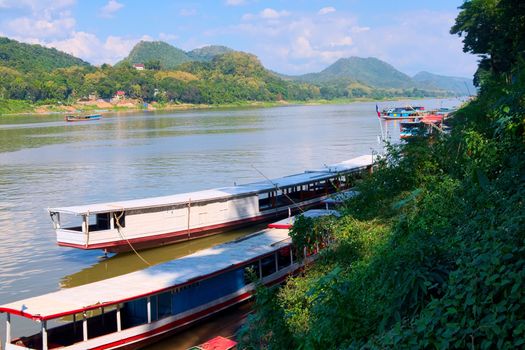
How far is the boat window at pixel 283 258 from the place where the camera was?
16.1 m

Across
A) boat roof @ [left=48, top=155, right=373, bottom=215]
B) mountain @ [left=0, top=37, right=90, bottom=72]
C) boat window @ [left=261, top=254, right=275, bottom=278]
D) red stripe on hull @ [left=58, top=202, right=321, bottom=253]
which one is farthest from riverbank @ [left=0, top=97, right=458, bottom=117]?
boat window @ [left=261, top=254, right=275, bottom=278]

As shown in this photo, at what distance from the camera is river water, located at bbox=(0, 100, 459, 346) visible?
63.4ft

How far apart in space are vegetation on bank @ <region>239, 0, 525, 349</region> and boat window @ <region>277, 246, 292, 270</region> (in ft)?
8.61

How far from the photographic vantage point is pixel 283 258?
644 inches

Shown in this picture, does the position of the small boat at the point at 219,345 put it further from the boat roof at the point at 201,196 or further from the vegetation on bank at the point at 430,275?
the boat roof at the point at 201,196

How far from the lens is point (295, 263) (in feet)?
53.4

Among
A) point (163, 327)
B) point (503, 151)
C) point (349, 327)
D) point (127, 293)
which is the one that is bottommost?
point (163, 327)

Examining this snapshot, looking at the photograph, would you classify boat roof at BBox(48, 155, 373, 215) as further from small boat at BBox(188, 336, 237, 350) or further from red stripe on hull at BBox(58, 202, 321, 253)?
small boat at BBox(188, 336, 237, 350)

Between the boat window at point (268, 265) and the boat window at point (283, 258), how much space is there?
28 cm

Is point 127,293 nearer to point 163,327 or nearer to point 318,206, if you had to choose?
point 163,327

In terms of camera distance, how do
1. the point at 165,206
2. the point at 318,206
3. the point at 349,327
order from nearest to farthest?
1. the point at 349,327
2. the point at 165,206
3. the point at 318,206

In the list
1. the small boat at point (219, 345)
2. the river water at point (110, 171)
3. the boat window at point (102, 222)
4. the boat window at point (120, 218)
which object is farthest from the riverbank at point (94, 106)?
the small boat at point (219, 345)

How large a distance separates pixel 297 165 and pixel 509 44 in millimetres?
15287

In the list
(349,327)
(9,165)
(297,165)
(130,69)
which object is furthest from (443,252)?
(130,69)
